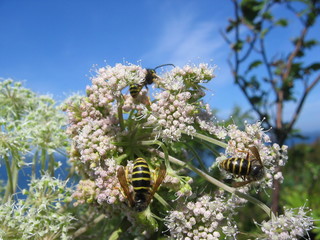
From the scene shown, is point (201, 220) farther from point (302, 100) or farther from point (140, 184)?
point (302, 100)

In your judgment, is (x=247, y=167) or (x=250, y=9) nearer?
(x=247, y=167)

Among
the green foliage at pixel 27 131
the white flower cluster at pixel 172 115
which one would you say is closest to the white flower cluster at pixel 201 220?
the white flower cluster at pixel 172 115

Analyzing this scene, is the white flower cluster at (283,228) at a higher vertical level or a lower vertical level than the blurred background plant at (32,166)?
lower

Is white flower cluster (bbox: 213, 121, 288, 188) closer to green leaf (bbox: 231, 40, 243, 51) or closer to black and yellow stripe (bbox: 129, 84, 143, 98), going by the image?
black and yellow stripe (bbox: 129, 84, 143, 98)

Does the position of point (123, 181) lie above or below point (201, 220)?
above

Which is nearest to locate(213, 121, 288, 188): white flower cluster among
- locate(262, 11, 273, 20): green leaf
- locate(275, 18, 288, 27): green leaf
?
locate(262, 11, 273, 20): green leaf

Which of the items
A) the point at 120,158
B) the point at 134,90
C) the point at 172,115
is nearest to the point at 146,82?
the point at 134,90

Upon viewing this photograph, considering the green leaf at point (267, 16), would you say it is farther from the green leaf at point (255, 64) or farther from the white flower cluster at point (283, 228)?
the white flower cluster at point (283, 228)

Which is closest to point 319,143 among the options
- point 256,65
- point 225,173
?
point 256,65
